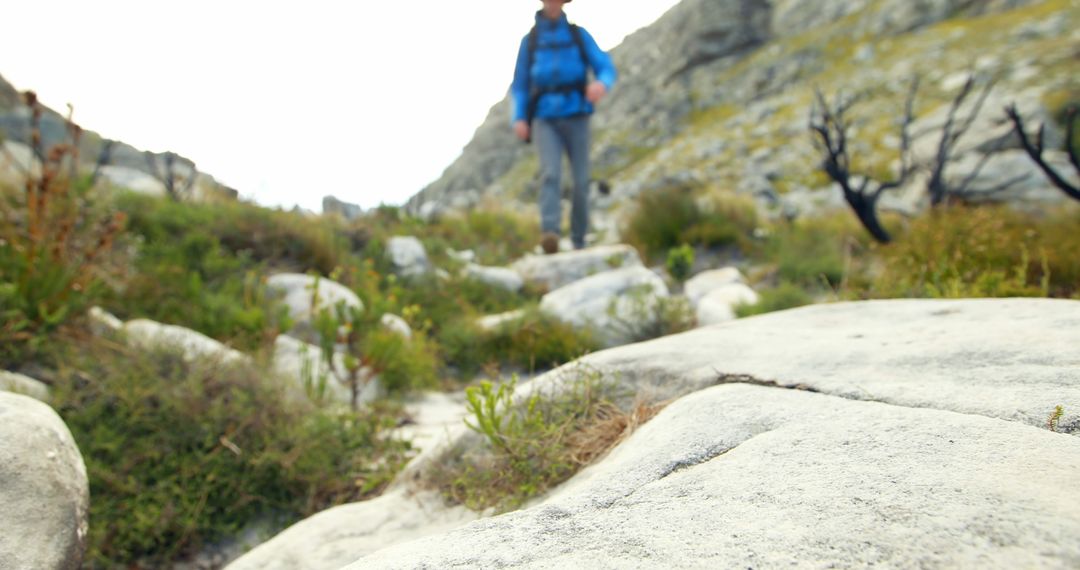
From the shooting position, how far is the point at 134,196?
5848mm

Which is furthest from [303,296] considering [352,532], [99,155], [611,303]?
[99,155]

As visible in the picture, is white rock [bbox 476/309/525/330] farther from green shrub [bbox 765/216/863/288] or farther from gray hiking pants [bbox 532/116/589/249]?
green shrub [bbox 765/216/863/288]

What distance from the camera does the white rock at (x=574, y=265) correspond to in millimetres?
7121

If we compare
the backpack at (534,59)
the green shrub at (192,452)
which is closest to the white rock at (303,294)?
the green shrub at (192,452)

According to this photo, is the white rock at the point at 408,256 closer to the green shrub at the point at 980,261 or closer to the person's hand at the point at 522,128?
the person's hand at the point at 522,128

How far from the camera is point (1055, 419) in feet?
3.58

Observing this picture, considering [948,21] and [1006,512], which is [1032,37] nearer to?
[948,21]

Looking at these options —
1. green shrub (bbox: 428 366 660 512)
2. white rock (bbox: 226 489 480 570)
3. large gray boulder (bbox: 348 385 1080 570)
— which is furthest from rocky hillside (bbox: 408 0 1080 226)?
white rock (bbox: 226 489 480 570)

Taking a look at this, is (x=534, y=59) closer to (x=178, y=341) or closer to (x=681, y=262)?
(x=681, y=262)

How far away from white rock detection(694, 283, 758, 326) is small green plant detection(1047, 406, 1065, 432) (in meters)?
3.49

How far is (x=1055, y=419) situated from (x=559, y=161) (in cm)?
679

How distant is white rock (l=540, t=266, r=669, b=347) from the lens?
16.1 ft

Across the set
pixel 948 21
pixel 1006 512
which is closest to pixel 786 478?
pixel 1006 512

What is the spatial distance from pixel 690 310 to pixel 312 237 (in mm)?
3806
